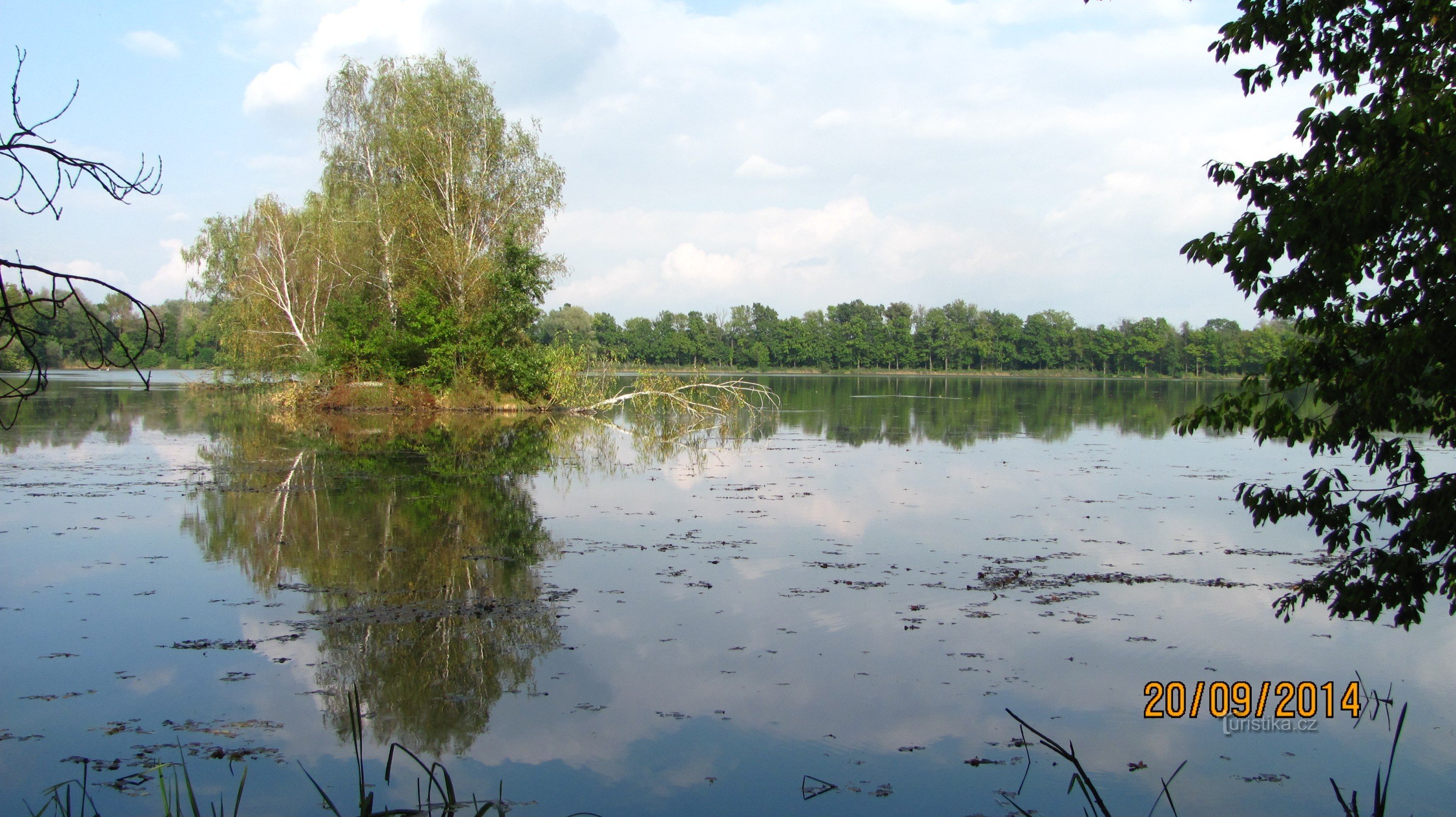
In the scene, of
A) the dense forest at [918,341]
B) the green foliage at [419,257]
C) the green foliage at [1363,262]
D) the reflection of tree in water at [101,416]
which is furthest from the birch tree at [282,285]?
the dense forest at [918,341]

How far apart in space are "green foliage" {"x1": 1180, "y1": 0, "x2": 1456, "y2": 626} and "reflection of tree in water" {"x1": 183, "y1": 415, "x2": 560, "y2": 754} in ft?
15.5

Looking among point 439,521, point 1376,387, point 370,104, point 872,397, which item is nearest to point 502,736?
point 1376,387

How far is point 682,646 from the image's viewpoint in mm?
6961

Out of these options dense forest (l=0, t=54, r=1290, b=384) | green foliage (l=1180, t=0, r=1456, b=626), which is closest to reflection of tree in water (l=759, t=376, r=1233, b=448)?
dense forest (l=0, t=54, r=1290, b=384)

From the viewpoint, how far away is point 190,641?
6.86 m

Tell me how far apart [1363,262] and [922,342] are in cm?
11471

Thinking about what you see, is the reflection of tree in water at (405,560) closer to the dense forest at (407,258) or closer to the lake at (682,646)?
the lake at (682,646)

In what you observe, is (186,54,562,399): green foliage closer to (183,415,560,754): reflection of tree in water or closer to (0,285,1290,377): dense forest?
(183,415,560,754): reflection of tree in water

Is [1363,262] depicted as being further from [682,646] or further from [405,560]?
[405,560]

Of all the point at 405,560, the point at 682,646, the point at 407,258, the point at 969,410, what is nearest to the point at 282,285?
the point at 407,258

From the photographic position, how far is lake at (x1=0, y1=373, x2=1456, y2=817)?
500 cm

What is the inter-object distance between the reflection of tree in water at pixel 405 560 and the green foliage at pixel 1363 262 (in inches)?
186

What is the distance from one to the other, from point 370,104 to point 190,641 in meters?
36.5

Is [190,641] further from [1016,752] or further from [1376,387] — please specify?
[1376,387]
